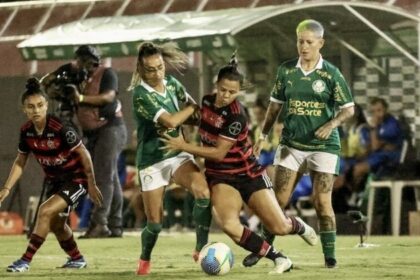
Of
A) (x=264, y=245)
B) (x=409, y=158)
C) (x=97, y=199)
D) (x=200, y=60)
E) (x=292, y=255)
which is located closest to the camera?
(x=264, y=245)

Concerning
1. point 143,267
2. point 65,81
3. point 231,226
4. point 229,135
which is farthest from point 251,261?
point 65,81

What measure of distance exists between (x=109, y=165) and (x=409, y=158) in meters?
4.07

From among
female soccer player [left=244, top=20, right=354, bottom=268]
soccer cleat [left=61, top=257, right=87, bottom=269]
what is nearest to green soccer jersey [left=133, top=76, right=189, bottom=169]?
female soccer player [left=244, top=20, right=354, bottom=268]

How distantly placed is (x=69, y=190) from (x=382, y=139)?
7437 millimetres

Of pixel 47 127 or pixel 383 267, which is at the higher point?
pixel 47 127

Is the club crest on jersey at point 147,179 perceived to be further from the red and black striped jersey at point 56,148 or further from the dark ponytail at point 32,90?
the dark ponytail at point 32,90

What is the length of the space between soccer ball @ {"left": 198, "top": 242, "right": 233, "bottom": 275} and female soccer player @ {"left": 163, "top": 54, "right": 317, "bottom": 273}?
0.16 meters

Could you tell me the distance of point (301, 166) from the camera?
13.2 m

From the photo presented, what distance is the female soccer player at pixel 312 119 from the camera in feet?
42.2

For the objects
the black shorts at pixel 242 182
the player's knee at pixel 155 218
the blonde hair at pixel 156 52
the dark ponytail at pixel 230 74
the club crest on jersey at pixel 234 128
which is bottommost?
the player's knee at pixel 155 218

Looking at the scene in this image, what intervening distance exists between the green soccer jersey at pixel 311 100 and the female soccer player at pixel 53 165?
1.81 metres

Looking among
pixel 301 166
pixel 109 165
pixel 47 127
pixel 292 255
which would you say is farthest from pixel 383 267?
pixel 109 165

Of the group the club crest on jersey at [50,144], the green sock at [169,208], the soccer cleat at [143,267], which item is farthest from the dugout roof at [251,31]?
the soccer cleat at [143,267]

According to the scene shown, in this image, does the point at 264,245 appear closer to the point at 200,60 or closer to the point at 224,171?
the point at 224,171
